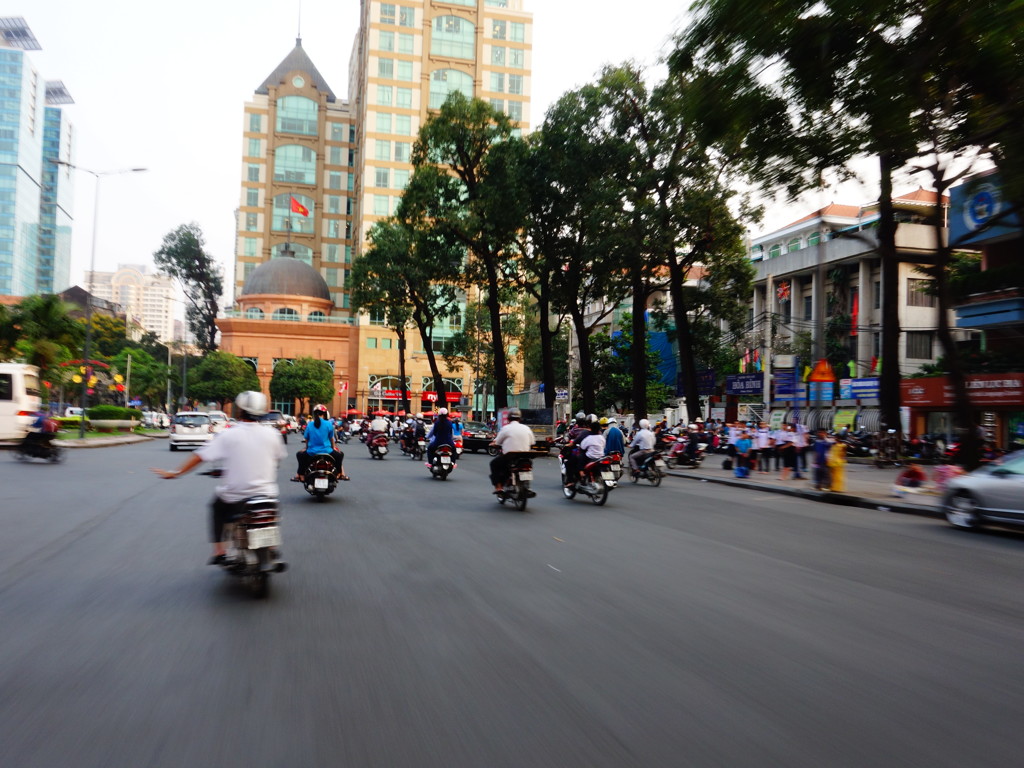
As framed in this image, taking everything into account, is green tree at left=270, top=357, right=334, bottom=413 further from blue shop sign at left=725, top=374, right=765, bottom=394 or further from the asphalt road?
the asphalt road

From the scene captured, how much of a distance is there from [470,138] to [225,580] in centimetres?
3356

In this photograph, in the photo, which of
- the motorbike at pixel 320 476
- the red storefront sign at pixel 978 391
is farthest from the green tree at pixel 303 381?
the motorbike at pixel 320 476

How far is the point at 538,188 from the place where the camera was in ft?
115

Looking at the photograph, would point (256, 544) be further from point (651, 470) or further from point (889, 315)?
point (889, 315)

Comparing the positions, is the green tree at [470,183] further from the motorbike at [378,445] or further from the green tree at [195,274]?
the green tree at [195,274]

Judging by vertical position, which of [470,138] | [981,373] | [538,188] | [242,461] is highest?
[470,138]

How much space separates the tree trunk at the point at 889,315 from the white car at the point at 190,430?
21.9 meters

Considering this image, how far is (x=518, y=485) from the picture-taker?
1440 centimetres

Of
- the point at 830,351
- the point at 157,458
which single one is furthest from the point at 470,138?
the point at 830,351

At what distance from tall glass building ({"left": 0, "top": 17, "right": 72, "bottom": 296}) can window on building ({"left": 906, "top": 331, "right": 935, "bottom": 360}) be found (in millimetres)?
108669

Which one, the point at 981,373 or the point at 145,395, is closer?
the point at 981,373

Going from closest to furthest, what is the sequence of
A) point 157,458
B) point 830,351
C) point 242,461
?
point 242,461, point 157,458, point 830,351

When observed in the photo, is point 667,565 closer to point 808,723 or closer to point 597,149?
point 808,723

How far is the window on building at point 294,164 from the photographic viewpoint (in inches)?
4097
